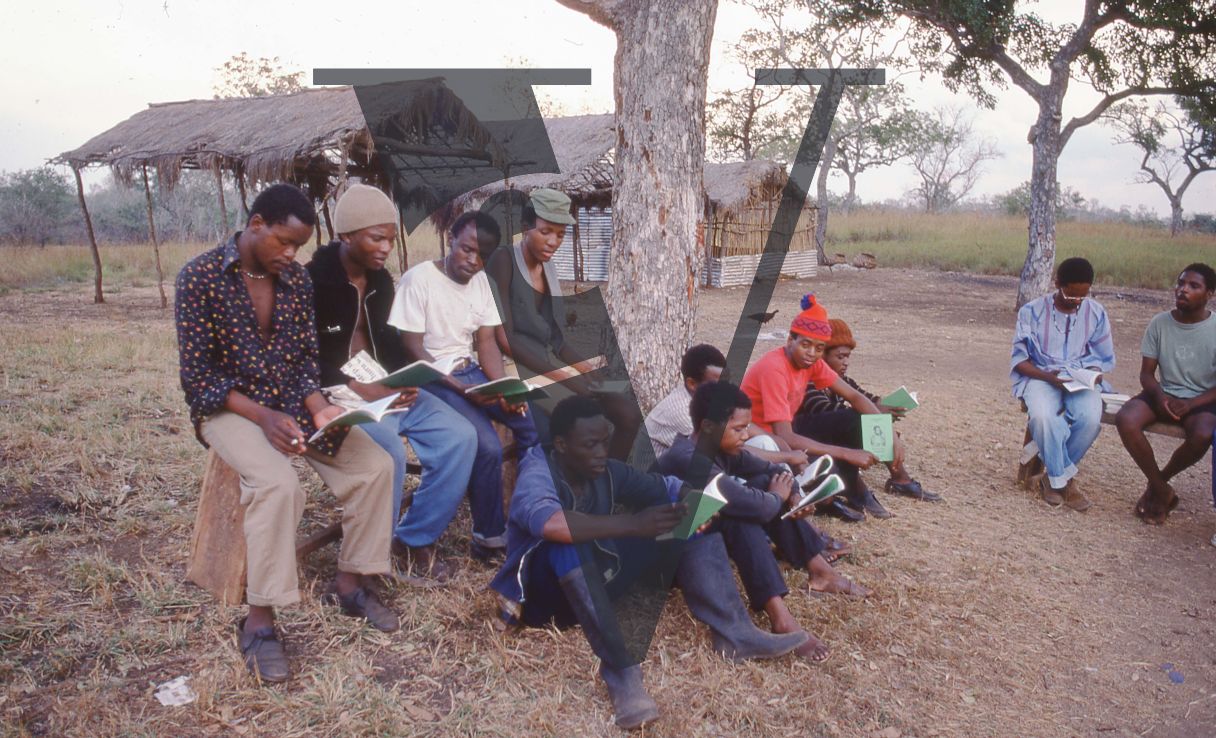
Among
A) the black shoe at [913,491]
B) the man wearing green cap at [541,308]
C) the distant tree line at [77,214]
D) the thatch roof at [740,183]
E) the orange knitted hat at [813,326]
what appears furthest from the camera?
the distant tree line at [77,214]

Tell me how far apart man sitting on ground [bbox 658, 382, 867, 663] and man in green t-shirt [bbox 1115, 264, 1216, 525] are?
2324mm

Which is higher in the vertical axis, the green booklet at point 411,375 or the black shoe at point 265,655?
the green booklet at point 411,375

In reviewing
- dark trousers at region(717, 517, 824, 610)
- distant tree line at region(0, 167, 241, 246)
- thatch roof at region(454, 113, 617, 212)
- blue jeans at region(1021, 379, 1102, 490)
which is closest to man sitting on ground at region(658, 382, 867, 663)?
dark trousers at region(717, 517, 824, 610)

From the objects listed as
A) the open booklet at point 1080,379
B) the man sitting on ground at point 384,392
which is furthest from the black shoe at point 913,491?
the man sitting on ground at point 384,392

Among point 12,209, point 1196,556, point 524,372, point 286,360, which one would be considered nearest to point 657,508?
point 286,360

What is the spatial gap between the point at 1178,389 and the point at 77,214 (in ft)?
115

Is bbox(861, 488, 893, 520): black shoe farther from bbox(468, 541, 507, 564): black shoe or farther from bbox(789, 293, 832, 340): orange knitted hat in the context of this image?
bbox(468, 541, 507, 564): black shoe

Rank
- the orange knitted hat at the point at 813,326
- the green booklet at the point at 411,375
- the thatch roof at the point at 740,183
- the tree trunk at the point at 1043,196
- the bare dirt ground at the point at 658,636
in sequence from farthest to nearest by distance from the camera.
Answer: the thatch roof at the point at 740,183 → the tree trunk at the point at 1043,196 → the orange knitted hat at the point at 813,326 → the green booklet at the point at 411,375 → the bare dirt ground at the point at 658,636

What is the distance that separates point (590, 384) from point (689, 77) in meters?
1.61

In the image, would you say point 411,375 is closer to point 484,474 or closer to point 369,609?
point 484,474

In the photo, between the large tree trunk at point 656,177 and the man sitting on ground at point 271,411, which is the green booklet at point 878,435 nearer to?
the large tree trunk at point 656,177

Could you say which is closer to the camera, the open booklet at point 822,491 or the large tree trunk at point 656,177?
the open booklet at point 822,491

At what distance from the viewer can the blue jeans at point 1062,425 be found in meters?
4.72

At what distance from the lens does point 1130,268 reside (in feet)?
60.0
